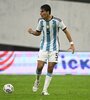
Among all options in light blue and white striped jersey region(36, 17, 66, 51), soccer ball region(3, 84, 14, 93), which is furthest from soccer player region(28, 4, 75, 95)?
soccer ball region(3, 84, 14, 93)

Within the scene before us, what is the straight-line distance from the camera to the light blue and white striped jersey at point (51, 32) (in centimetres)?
1407

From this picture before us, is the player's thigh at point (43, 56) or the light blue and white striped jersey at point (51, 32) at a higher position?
the light blue and white striped jersey at point (51, 32)

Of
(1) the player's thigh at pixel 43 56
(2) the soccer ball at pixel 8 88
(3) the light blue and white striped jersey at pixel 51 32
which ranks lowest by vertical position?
(2) the soccer ball at pixel 8 88

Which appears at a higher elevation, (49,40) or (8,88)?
(49,40)

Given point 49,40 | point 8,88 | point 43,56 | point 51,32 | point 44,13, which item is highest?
point 44,13

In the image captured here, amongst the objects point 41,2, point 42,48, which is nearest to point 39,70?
point 42,48

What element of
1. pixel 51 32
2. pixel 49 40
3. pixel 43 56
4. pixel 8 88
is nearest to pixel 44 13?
pixel 51 32

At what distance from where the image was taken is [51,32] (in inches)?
556

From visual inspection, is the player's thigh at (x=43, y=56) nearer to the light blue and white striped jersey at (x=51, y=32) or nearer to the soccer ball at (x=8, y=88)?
the light blue and white striped jersey at (x=51, y=32)

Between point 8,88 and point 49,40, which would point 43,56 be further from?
point 8,88

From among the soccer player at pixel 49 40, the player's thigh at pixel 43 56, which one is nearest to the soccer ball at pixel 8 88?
the soccer player at pixel 49 40

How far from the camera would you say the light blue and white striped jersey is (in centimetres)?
1407

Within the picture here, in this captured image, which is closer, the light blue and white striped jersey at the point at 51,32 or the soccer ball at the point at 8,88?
the light blue and white striped jersey at the point at 51,32

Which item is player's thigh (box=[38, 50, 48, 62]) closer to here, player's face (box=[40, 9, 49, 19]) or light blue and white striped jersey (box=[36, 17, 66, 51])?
light blue and white striped jersey (box=[36, 17, 66, 51])
